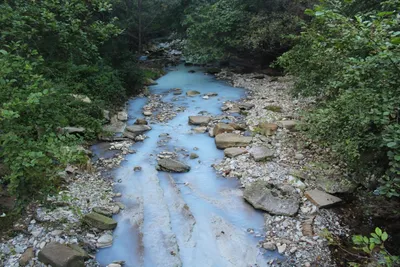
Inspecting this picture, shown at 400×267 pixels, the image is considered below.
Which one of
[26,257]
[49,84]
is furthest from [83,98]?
[26,257]

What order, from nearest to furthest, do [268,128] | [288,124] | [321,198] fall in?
[321,198]
[268,128]
[288,124]

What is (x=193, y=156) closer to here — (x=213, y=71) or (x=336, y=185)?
(x=336, y=185)

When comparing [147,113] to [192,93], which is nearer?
[147,113]

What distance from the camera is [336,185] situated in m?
5.28

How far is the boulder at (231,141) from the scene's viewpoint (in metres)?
7.29

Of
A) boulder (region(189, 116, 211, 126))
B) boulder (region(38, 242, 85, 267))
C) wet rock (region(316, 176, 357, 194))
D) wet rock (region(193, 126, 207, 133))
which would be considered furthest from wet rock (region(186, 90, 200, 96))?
boulder (region(38, 242, 85, 267))

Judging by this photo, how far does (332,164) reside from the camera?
19.5ft

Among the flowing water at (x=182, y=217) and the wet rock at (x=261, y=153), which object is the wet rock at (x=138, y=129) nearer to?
the flowing water at (x=182, y=217)

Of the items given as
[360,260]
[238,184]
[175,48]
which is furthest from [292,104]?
[175,48]

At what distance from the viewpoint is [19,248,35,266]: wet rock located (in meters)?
3.83

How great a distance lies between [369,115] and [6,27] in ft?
20.8

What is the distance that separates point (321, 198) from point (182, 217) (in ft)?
7.30

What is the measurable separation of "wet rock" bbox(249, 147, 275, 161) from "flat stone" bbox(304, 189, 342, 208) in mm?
1391

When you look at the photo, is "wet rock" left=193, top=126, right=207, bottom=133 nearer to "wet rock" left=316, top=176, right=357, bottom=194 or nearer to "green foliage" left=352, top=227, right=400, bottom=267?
"wet rock" left=316, top=176, right=357, bottom=194
